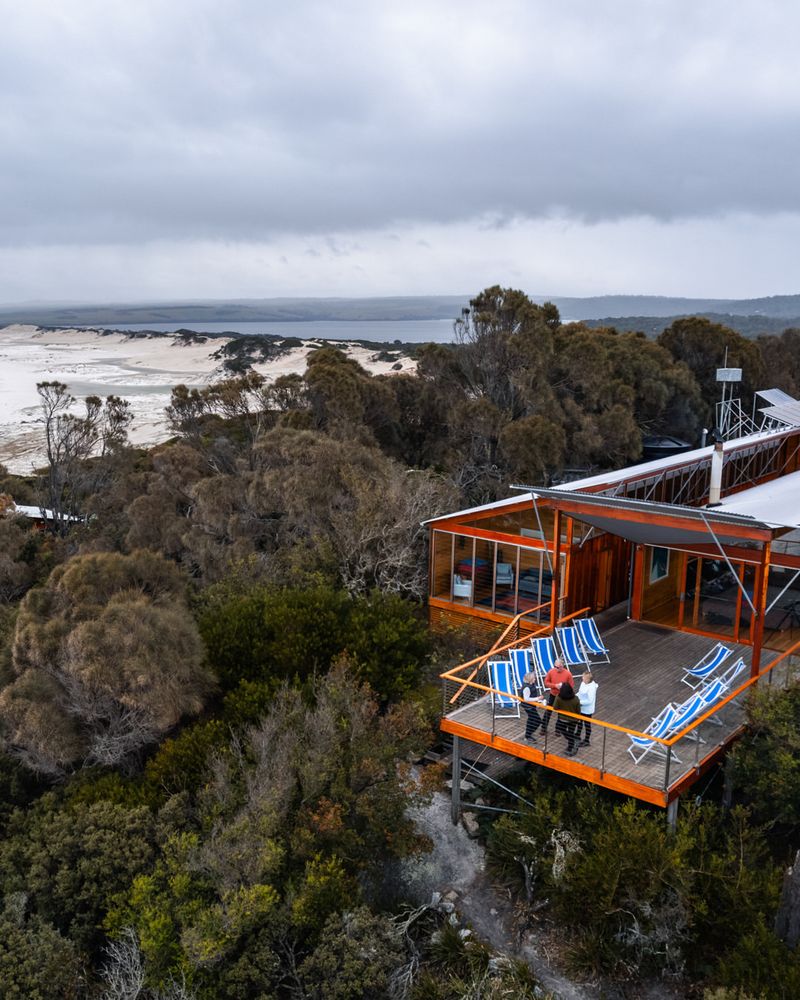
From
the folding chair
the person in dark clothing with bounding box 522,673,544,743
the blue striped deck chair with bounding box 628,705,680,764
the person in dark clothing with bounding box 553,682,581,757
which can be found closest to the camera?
the blue striped deck chair with bounding box 628,705,680,764

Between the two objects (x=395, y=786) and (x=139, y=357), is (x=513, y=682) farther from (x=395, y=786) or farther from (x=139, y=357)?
(x=139, y=357)

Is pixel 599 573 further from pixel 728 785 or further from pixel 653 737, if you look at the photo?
pixel 653 737

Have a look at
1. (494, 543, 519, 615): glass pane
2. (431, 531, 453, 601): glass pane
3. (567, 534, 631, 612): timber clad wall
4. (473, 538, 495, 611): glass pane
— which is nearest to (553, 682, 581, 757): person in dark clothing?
(567, 534, 631, 612): timber clad wall

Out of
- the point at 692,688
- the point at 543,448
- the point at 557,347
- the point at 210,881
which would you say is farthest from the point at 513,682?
the point at 557,347

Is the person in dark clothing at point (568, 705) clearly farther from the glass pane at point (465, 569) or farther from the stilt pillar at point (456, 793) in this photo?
the glass pane at point (465, 569)

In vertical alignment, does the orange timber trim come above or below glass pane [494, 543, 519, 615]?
below

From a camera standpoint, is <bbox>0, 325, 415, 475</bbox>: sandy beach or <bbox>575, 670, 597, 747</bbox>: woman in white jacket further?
<bbox>0, 325, 415, 475</bbox>: sandy beach

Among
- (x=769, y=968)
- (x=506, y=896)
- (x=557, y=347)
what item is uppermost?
(x=557, y=347)

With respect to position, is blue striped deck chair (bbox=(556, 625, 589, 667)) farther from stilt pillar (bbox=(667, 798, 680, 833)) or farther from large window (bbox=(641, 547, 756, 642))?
stilt pillar (bbox=(667, 798, 680, 833))
